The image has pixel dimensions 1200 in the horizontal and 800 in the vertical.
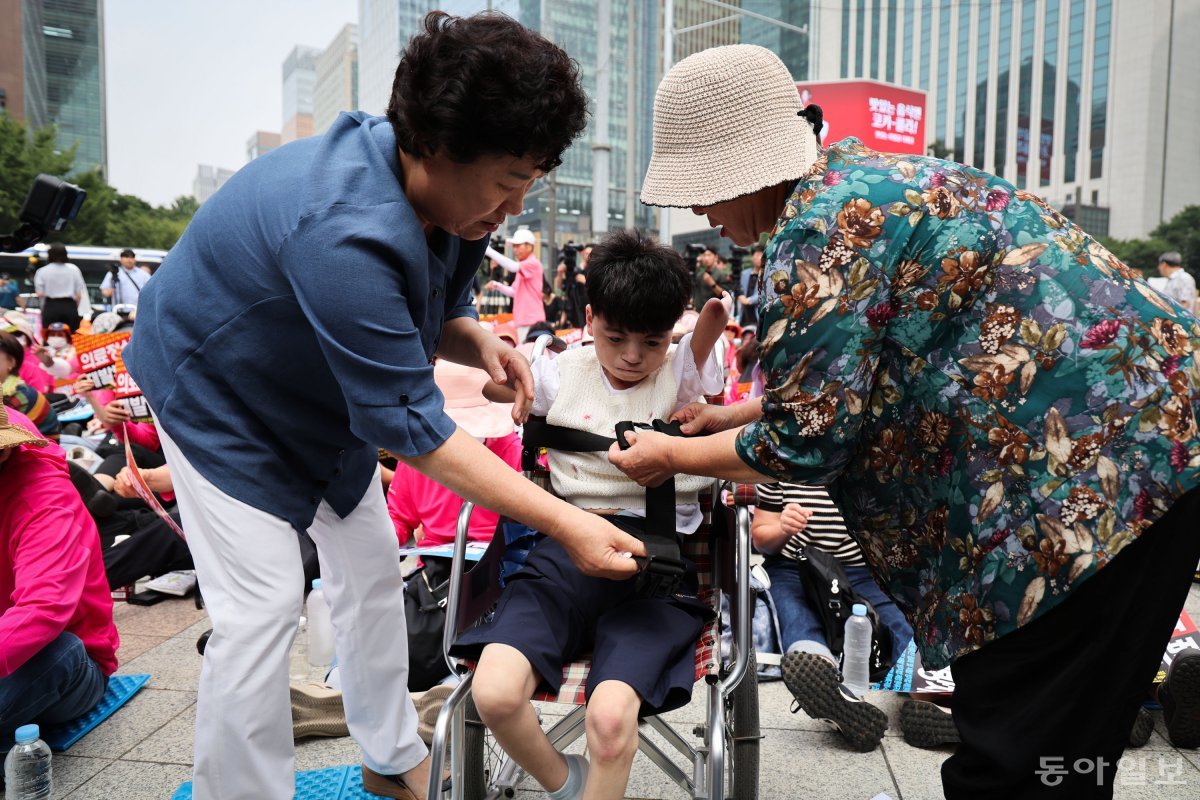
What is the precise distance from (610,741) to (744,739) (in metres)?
0.62

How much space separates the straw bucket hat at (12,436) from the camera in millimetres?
2385

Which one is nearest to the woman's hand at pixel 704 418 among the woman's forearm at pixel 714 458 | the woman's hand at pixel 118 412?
the woman's forearm at pixel 714 458

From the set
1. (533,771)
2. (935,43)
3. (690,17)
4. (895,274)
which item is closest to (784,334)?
(895,274)

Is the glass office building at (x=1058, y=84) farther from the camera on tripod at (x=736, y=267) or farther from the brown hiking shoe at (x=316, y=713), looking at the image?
the brown hiking shoe at (x=316, y=713)

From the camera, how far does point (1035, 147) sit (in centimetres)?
6294

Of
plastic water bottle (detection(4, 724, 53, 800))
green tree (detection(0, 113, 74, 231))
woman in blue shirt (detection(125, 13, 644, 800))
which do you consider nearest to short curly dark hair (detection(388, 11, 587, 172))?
woman in blue shirt (detection(125, 13, 644, 800))

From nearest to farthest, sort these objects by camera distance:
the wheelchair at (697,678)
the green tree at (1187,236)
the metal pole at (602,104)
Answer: the wheelchair at (697,678) < the metal pole at (602,104) < the green tree at (1187,236)

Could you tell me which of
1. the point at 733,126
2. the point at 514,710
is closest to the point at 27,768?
the point at 514,710

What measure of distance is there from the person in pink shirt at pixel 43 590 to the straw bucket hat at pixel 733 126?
Answer: 2091 millimetres

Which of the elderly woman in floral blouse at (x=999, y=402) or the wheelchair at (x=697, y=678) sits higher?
the elderly woman in floral blouse at (x=999, y=402)

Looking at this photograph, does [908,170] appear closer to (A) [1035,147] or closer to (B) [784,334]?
(B) [784,334]

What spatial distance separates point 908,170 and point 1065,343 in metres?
0.37

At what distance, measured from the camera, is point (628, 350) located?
2.24 meters

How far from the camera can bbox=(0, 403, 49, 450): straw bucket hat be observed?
238cm
